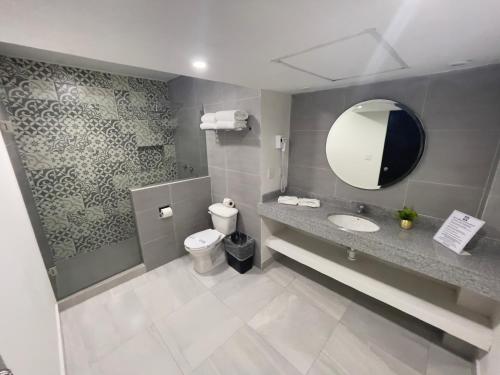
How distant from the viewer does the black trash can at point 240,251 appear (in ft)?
7.25

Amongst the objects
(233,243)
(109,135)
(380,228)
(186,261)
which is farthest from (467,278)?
(109,135)

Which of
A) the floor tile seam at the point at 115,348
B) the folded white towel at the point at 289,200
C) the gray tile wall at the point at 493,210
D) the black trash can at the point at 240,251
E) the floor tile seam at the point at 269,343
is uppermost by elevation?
the gray tile wall at the point at 493,210

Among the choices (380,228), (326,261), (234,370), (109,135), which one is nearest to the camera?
(234,370)

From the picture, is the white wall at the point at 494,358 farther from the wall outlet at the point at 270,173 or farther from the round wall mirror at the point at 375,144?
the wall outlet at the point at 270,173

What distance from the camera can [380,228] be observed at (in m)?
1.62

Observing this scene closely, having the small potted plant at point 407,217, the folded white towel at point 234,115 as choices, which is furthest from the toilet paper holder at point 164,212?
the small potted plant at point 407,217

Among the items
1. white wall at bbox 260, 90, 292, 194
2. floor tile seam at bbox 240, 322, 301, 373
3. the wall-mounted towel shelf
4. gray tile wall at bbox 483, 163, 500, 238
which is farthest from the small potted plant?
Answer: the wall-mounted towel shelf

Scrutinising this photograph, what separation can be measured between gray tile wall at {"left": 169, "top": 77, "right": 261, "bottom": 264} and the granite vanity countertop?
0.52 metres

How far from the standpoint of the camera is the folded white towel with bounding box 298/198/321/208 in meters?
2.05

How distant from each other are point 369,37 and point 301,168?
1484 millimetres

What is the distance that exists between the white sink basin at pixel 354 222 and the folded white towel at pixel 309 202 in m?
0.21

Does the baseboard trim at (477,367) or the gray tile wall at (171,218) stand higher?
the gray tile wall at (171,218)

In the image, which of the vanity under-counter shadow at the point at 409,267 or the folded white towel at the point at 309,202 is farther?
the folded white towel at the point at 309,202

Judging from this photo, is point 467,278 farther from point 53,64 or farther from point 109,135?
point 53,64
